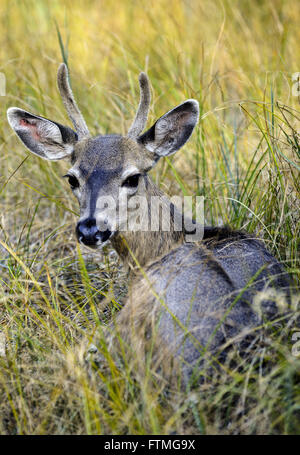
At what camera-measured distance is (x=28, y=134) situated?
5.48m

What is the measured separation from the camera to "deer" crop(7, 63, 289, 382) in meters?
3.98

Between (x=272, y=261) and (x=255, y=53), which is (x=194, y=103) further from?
(x=255, y=53)

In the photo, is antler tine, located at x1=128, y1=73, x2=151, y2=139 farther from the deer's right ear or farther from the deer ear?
the deer's right ear

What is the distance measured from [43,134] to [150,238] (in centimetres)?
139

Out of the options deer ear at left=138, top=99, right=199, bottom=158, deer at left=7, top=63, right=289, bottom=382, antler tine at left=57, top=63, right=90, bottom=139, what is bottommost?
deer at left=7, top=63, right=289, bottom=382

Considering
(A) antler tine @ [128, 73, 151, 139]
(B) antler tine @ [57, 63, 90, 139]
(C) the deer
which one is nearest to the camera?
(C) the deer

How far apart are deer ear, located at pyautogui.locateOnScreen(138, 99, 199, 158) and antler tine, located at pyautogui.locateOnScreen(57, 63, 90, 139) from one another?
57cm

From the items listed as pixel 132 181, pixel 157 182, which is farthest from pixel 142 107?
pixel 157 182

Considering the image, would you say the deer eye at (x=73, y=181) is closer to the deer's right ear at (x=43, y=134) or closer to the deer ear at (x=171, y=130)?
the deer's right ear at (x=43, y=134)

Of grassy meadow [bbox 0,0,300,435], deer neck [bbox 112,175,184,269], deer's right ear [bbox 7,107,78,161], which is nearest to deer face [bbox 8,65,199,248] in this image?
deer's right ear [bbox 7,107,78,161]

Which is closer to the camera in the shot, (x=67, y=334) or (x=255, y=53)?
(x=67, y=334)

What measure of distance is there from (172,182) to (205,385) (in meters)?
3.51

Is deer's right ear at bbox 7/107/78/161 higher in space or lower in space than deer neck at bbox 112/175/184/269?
higher

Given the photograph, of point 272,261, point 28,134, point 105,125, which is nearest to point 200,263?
point 272,261
